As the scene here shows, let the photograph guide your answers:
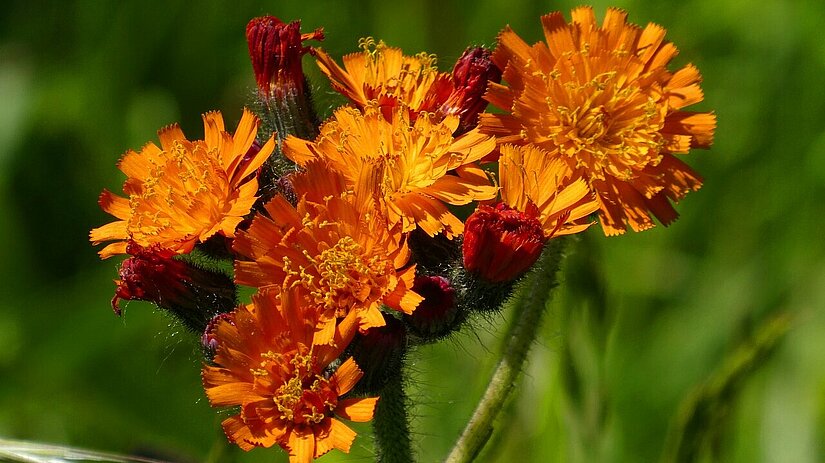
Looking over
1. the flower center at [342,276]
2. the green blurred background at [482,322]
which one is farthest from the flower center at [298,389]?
the green blurred background at [482,322]

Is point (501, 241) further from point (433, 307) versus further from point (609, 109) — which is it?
point (609, 109)

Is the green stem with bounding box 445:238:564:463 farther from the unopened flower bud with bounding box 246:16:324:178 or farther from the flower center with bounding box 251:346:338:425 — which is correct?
the unopened flower bud with bounding box 246:16:324:178

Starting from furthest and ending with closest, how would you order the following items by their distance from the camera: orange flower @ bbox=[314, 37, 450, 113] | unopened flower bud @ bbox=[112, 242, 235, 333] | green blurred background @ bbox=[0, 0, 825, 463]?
green blurred background @ bbox=[0, 0, 825, 463]
orange flower @ bbox=[314, 37, 450, 113]
unopened flower bud @ bbox=[112, 242, 235, 333]

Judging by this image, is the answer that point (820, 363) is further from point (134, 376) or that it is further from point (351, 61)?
point (134, 376)

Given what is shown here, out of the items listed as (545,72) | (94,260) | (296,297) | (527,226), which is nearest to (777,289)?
(545,72)

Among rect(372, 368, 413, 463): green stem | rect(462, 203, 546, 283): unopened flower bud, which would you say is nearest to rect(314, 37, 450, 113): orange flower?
rect(462, 203, 546, 283): unopened flower bud

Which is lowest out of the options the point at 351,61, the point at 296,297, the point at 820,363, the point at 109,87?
the point at 820,363
